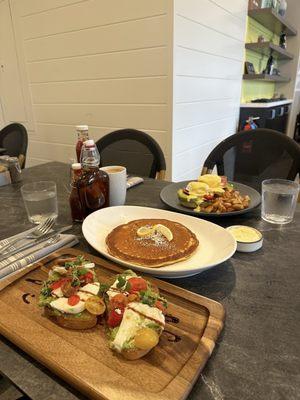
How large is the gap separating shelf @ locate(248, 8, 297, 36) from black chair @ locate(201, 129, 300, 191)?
7.35 feet

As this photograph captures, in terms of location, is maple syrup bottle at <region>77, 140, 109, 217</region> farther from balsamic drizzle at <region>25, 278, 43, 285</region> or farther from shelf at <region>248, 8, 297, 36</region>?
shelf at <region>248, 8, 297, 36</region>

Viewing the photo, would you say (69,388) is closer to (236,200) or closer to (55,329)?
(55,329)

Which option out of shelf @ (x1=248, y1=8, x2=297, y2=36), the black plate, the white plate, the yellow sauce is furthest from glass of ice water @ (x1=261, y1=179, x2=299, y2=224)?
shelf @ (x1=248, y1=8, x2=297, y2=36)


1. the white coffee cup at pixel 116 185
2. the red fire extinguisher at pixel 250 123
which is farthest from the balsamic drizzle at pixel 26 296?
the red fire extinguisher at pixel 250 123

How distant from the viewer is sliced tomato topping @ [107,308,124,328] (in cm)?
47

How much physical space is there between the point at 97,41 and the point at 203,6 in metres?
0.81

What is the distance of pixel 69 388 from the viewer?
41cm

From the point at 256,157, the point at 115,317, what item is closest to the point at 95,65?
the point at 256,157

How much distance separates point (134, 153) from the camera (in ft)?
5.31

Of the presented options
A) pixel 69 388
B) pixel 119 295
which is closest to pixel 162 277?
pixel 119 295

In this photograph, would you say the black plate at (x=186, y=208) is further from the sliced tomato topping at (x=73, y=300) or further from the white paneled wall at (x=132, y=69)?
the white paneled wall at (x=132, y=69)

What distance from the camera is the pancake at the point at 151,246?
66 centimetres

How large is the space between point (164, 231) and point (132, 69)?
1661mm

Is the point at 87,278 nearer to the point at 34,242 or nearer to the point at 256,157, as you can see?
the point at 34,242
